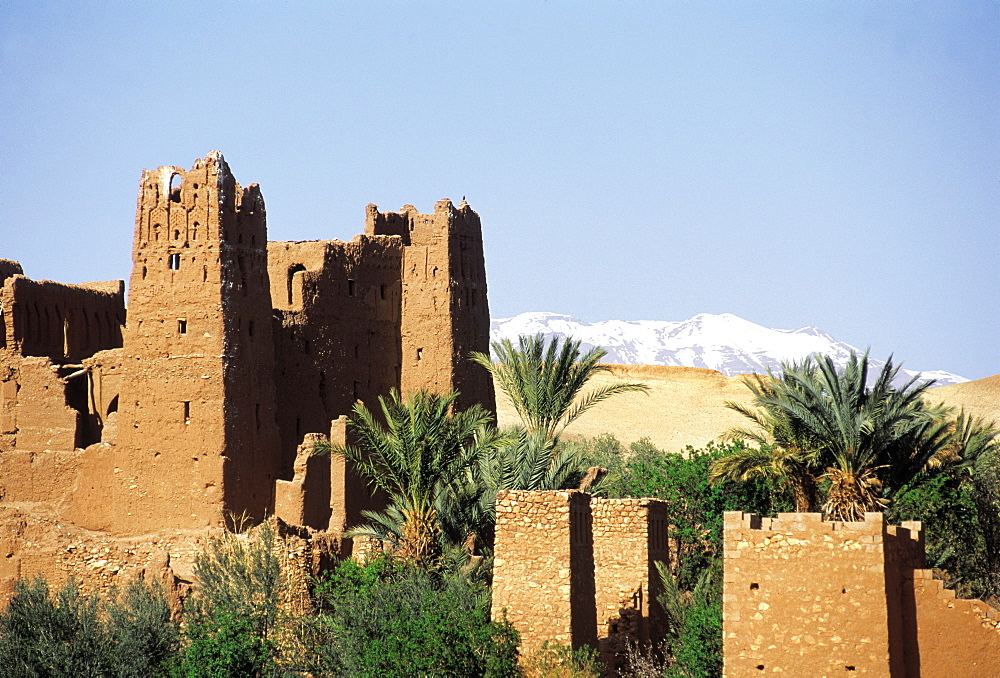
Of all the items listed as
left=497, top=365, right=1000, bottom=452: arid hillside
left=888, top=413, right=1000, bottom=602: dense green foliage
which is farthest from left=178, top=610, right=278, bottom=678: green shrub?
left=497, top=365, right=1000, bottom=452: arid hillside

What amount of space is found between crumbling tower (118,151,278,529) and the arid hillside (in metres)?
44.8

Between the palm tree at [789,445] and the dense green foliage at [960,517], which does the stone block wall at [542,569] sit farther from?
the dense green foliage at [960,517]

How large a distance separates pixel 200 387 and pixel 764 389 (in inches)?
475

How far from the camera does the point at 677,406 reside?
81938mm

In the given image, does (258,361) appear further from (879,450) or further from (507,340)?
(879,450)

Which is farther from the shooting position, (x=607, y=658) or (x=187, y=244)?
(x=187, y=244)

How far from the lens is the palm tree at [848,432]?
26094 millimetres

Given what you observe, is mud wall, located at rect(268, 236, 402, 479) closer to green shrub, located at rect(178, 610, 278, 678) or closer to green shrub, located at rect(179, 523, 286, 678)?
green shrub, located at rect(179, 523, 286, 678)

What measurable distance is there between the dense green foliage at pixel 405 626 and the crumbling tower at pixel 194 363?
5.30 meters

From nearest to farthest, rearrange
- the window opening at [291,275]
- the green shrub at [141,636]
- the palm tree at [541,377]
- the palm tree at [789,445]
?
the green shrub at [141,636] → the palm tree at [789,445] → the palm tree at [541,377] → the window opening at [291,275]

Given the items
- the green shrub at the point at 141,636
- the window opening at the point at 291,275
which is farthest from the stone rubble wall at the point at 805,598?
the window opening at the point at 291,275

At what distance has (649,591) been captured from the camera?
1011 inches

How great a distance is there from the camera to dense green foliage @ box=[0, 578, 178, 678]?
83.0 feet

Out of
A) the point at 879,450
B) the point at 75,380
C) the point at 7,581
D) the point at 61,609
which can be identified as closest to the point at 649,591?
the point at 879,450
